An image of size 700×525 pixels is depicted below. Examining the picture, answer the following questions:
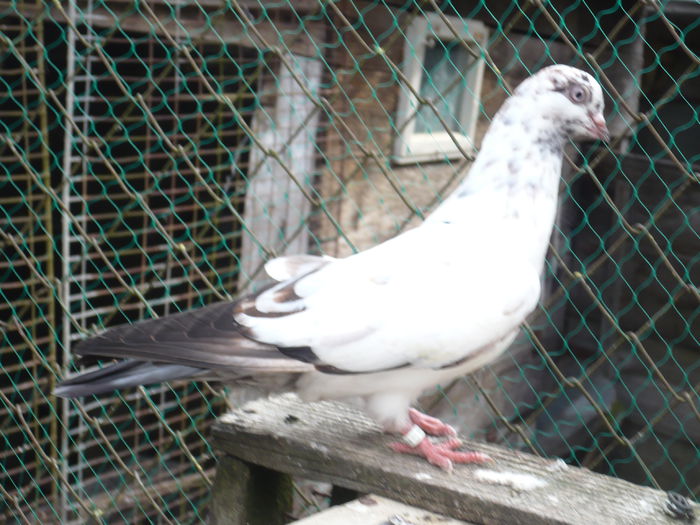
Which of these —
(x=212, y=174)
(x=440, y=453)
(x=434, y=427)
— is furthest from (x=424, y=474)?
(x=212, y=174)

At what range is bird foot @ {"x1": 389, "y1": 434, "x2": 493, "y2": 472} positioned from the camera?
1.66 meters

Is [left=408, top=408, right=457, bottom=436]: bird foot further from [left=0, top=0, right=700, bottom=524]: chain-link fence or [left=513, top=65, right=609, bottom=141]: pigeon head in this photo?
[left=0, top=0, right=700, bottom=524]: chain-link fence

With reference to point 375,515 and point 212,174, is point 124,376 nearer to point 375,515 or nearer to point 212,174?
point 375,515

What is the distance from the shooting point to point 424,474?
161 centimetres

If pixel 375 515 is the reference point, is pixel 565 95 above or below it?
above

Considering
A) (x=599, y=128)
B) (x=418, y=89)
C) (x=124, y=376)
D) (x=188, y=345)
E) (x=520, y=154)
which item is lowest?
(x=124, y=376)

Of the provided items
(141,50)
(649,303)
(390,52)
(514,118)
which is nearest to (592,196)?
(649,303)

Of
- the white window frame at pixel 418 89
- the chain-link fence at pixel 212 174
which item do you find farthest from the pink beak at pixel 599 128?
the white window frame at pixel 418 89

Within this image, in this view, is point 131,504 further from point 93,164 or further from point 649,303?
point 649,303

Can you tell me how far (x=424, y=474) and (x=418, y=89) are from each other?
2.26 metres

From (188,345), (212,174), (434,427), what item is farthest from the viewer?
(212,174)

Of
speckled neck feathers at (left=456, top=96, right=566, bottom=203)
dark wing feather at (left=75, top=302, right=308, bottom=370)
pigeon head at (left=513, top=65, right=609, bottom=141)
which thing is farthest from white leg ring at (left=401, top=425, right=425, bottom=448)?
pigeon head at (left=513, top=65, right=609, bottom=141)

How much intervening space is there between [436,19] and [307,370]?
201 centimetres

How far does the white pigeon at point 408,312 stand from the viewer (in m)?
1.68
